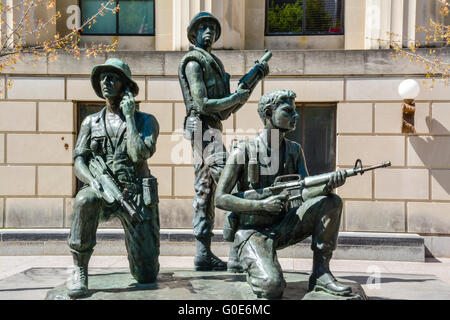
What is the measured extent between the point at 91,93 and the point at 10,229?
313cm

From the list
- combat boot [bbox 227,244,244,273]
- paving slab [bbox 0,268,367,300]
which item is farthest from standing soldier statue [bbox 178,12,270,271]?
paving slab [bbox 0,268,367,300]

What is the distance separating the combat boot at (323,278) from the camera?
481cm

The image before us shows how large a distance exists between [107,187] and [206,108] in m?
1.60

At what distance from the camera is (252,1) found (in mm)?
11789

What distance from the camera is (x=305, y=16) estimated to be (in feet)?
38.7

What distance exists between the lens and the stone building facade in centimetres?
1075

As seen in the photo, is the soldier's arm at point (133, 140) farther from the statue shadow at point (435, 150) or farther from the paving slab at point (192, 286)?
the statue shadow at point (435, 150)

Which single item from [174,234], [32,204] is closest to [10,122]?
[32,204]

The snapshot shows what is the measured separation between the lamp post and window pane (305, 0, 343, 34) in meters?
2.06

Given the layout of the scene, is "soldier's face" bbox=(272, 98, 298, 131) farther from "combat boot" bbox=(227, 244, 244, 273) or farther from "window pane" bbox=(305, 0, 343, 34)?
"window pane" bbox=(305, 0, 343, 34)

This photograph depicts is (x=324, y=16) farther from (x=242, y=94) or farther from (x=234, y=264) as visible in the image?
(x=234, y=264)

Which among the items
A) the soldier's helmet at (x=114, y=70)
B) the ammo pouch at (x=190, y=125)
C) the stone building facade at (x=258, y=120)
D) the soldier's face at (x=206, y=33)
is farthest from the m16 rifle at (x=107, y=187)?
the stone building facade at (x=258, y=120)

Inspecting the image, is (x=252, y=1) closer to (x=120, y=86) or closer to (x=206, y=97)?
(x=206, y=97)

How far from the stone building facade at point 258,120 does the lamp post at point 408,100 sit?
151 mm
